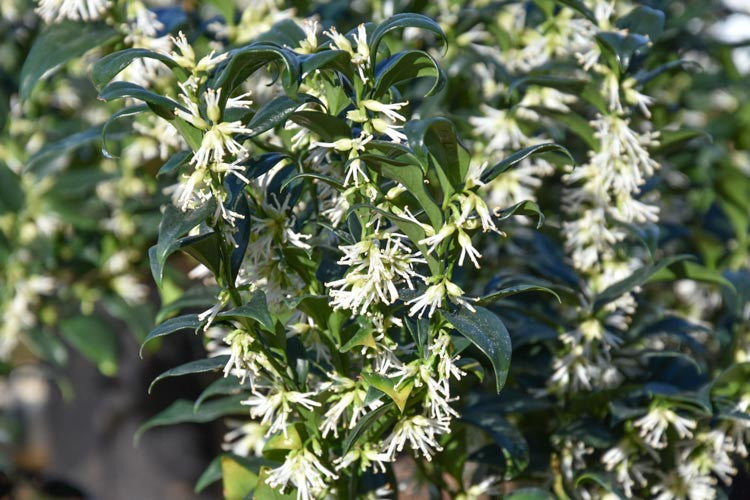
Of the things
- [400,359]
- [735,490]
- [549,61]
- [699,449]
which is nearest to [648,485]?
[699,449]

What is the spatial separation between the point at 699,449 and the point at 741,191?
0.61 meters

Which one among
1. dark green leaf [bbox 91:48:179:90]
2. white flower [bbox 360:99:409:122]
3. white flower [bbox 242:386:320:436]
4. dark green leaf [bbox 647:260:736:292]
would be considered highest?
dark green leaf [bbox 91:48:179:90]

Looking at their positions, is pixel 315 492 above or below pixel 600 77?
below

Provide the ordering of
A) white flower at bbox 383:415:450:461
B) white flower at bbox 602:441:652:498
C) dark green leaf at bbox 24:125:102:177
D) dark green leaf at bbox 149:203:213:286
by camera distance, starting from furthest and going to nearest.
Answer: dark green leaf at bbox 24:125:102:177 < white flower at bbox 602:441:652:498 < white flower at bbox 383:415:450:461 < dark green leaf at bbox 149:203:213:286

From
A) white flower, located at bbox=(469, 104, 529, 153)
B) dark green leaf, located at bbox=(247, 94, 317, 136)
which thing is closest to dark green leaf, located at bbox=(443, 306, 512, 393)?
dark green leaf, located at bbox=(247, 94, 317, 136)

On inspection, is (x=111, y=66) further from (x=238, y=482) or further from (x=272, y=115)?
(x=238, y=482)

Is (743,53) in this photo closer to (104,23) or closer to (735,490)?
(735,490)

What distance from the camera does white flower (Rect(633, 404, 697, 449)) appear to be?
3.51 feet

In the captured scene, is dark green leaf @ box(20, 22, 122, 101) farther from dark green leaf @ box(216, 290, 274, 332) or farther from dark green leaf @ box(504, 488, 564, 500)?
dark green leaf @ box(504, 488, 564, 500)

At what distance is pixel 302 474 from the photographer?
33.7 inches

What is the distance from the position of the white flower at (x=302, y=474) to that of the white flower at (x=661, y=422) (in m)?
0.41

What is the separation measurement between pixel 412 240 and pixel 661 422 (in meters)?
0.47

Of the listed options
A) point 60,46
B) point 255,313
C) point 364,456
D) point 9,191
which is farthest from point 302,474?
point 9,191

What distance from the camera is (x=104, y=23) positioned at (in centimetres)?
122
